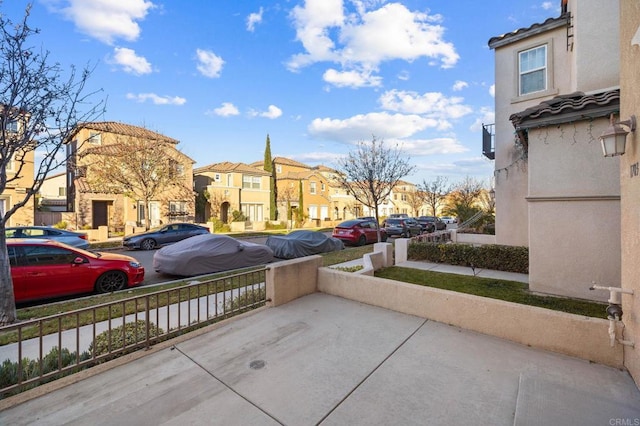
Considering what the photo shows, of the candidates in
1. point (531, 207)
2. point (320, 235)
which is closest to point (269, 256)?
point (320, 235)

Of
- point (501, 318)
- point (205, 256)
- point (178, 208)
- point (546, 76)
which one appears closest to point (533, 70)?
point (546, 76)

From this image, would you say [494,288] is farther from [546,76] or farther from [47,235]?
[47,235]

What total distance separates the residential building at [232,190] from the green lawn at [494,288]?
24.3 meters

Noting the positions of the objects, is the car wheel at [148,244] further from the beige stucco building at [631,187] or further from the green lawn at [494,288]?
the beige stucco building at [631,187]

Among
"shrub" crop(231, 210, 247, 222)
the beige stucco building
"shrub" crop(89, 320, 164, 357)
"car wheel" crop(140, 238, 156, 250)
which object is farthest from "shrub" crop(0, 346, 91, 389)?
"shrub" crop(231, 210, 247, 222)

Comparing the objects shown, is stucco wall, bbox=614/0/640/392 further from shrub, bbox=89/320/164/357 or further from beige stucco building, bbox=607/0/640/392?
shrub, bbox=89/320/164/357

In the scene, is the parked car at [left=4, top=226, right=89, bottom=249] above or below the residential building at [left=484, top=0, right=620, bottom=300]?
below

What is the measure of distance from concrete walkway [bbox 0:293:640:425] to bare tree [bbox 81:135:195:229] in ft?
63.3

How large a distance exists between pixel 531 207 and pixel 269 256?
7939mm

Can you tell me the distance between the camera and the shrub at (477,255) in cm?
893

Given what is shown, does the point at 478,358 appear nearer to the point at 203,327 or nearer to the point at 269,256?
the point at 203,327

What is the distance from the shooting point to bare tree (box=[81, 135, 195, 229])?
806 inches

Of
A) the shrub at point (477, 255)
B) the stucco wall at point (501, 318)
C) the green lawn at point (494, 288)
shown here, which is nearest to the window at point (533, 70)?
the shrub at point (477, 255)

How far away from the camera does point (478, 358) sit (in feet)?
12.0
